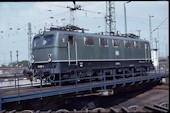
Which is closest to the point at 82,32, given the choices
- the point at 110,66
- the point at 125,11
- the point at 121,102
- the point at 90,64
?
the point at 90,64

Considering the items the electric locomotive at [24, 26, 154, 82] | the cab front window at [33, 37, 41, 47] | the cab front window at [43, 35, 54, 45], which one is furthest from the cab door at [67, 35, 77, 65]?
the cab front window at [33, 37, 41, 47]

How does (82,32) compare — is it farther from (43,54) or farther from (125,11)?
(125,11)

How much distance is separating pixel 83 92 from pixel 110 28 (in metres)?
25.5

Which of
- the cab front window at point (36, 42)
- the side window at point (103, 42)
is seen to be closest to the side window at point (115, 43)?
the side window at point (103, 42)

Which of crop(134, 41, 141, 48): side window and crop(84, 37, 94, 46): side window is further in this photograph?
crop(134, 41, 141, 48): side window

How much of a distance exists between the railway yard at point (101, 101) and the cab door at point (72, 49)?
2191 millimetres

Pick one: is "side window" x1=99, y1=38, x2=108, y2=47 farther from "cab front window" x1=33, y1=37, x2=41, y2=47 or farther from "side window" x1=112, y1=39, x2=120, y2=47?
"cab front window" x1=33, y1=37, x2=41, y2=47

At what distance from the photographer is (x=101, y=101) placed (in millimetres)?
21641

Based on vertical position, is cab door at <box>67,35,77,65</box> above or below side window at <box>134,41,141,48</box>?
below

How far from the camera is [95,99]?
66.7 feet

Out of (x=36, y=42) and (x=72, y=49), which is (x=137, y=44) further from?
(x=36, y=42)

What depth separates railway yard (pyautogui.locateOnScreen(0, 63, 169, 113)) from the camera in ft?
45.0

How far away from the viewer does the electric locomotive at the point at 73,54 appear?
1700 cm

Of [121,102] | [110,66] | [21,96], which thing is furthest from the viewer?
[121,102]
